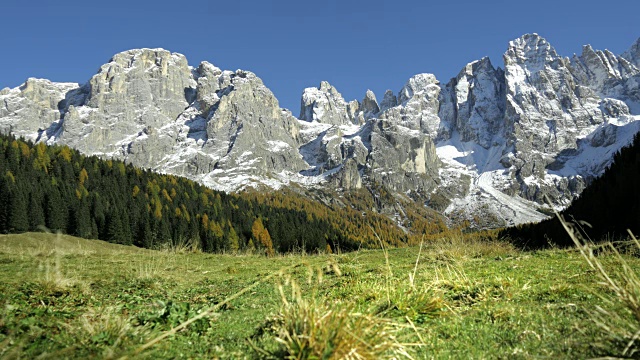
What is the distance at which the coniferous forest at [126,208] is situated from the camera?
6900 cm

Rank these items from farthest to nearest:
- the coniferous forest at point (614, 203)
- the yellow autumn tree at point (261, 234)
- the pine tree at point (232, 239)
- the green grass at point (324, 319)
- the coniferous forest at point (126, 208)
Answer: the yellow autumn tree at point (261, 234), the pine tree at point (232, 239), the coniferous forest at point (126, 208), the coniferous forest at point (614, 203), the green grass at point (324, 319)

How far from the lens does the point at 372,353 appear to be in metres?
3.50

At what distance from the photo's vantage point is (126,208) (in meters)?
83.0

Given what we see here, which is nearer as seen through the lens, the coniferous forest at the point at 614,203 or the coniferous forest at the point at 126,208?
the coniferous forest at the point at 614,203

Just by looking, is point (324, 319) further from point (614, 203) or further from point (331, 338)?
point (614, 203)

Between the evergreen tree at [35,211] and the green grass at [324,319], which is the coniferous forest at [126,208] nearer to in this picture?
the evergreen tree at [35,211]

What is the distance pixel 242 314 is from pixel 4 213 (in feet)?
254

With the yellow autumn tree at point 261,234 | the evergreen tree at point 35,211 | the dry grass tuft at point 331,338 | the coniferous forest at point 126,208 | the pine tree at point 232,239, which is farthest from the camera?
the yellow autumn tree at point 261,234

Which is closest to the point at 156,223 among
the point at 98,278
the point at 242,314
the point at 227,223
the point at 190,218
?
the point at 190,218

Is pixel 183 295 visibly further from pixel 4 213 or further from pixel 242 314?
pixel 4 213

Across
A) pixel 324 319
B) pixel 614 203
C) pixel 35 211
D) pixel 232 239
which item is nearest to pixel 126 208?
pixel 35 211

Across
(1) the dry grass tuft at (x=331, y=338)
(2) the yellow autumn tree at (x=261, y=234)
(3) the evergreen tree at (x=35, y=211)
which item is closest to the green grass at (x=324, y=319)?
(1) the dry grass tuft at (x=331, y=338)

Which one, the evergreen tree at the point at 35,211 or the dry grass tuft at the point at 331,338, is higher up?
the evergreen tree at the point at 35,211

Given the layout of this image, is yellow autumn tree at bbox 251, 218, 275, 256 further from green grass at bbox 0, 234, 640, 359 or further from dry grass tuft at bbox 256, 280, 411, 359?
dry grass tuft at bbox 256, 280, 411, 359
